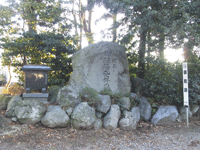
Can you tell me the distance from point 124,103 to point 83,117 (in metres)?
1.57

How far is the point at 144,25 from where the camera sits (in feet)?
22.1

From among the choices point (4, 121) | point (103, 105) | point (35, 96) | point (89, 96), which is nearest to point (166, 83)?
point (103, 105)

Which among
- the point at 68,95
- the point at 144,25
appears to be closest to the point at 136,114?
the point at 68,95

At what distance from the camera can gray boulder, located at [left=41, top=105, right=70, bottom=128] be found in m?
4.38

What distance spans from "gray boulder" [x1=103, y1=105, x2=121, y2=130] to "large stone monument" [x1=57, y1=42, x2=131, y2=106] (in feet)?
3.54

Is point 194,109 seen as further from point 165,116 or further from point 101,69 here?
point 101,69

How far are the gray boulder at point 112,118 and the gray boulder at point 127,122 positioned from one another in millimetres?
162

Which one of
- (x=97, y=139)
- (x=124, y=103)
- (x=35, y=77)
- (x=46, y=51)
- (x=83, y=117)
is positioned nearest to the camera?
(x=97, y=139)

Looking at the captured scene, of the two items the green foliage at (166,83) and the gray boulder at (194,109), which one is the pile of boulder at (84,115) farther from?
the gray boulder at (194,109)

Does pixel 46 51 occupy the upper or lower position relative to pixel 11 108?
upper

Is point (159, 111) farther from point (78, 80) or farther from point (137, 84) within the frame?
point (78, 80)

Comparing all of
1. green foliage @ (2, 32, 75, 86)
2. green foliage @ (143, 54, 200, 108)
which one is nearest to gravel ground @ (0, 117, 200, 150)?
green foliage @ (143, 54, 200, 108)

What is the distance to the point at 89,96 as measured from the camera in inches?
199

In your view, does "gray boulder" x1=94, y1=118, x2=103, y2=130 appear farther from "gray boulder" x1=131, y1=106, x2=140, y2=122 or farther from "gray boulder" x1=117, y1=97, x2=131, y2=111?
"gray boulder" x1=131, y1=106, x2=140, y2=122
